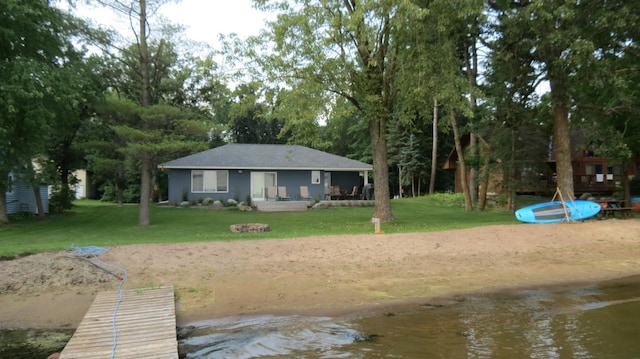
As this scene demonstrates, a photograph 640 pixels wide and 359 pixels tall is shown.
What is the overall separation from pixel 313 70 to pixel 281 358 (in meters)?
12.0

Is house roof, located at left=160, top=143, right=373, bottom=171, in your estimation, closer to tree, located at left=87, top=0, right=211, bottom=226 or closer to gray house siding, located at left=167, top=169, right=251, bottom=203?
gray house siding, located at left=167, top=169, right=251, bottom=203

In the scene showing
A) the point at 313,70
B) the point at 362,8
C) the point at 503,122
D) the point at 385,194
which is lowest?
the point at 385,194

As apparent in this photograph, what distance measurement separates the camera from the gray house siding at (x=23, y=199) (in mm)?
24219

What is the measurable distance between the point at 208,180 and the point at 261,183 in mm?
3259

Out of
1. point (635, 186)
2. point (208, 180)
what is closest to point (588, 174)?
point (635, 186)

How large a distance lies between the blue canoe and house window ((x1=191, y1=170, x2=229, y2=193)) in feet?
58.1

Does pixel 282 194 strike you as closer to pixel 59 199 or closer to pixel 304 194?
pixel 304 194

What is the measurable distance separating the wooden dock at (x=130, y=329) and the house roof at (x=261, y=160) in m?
19.4

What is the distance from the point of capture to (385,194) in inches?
727

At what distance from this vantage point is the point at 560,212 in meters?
16.8

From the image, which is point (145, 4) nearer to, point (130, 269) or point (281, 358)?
point (130, 269)

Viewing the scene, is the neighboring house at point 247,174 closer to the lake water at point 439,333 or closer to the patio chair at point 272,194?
the patio chair at point 272,194

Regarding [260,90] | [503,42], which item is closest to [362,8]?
[260,90]

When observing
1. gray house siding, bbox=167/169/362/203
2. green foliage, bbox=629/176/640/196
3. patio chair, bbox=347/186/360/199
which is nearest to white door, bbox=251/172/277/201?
gray house siding, bbox=167/169/362/203
